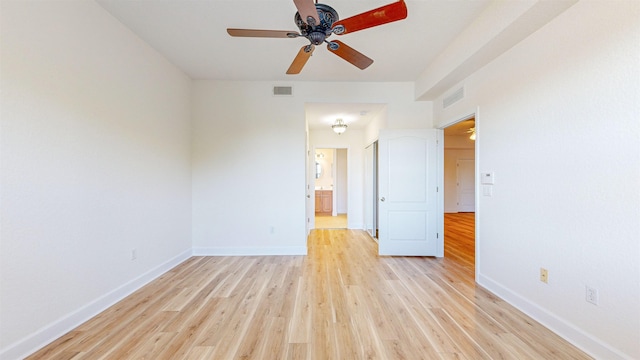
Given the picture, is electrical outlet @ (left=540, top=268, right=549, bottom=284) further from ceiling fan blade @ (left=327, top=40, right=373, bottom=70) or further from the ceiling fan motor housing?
the ceiling fan motor housing

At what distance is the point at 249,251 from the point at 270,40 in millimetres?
3060

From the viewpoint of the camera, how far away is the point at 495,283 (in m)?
2.62

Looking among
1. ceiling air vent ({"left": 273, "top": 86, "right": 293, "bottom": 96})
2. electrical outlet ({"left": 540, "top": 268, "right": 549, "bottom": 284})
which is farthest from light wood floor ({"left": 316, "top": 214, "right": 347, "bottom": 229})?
electrical outlet ({"left": 540, "top": 268, "right": 549, "bottom": 284})

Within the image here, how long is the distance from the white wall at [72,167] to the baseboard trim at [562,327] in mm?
3879

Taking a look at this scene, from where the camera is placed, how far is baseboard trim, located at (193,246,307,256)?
396cm

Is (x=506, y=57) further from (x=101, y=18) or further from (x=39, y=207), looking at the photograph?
(x=39, y=207)

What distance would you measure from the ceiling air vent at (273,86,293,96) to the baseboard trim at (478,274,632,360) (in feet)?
12.2

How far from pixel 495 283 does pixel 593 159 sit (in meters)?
1.55

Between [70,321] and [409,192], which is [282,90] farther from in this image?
[70,321]

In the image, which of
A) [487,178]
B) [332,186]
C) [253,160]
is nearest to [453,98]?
[487,178]

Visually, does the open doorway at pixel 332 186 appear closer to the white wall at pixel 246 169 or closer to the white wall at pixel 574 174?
the white wall at pixel 246 169

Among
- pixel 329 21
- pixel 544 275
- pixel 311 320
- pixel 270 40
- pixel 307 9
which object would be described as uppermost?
pixel 270 40

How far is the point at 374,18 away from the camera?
1669 millimetres

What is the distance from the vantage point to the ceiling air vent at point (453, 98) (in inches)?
128
